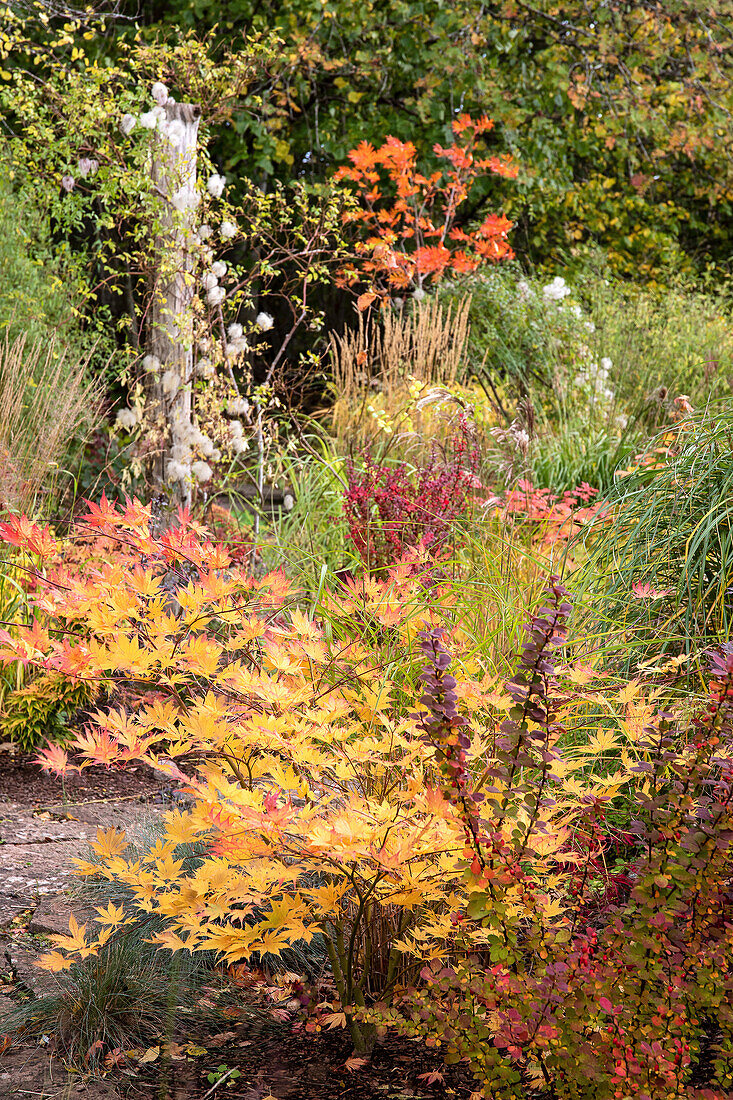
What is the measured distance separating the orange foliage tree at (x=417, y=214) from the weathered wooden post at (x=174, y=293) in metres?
1.46

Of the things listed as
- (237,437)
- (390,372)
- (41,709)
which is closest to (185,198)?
(237,437)

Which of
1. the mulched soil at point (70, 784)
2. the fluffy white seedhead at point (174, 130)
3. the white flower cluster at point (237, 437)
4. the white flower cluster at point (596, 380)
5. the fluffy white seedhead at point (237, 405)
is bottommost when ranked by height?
the mulched soil at point (70, 784)

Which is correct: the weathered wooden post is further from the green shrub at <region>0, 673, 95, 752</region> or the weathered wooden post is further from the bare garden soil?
the bare garden soil

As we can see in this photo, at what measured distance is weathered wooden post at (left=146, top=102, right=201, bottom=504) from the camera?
13.6 ft

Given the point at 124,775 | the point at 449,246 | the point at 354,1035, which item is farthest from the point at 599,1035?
the point at 449,246

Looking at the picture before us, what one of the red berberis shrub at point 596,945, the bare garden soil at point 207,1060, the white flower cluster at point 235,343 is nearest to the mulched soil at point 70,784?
the bare garden soil at point 207,1060

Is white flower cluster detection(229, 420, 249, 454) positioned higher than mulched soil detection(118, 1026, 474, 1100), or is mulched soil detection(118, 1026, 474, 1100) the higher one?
white flower cluster detection(229, 420, 249, 454)

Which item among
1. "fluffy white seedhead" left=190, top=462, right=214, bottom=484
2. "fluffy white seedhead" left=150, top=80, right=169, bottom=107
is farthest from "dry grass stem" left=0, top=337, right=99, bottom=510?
"fluffy white seedhead" left=150, top=80, right=169, bottom=107

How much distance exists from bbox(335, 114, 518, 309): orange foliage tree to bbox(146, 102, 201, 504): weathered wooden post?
1463mm

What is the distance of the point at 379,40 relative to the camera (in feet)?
26.2

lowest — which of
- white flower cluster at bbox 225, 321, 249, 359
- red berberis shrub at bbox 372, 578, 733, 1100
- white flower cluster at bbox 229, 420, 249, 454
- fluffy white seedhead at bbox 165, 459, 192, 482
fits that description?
red berberis shrub at bbox 372, 578, 733, 1100

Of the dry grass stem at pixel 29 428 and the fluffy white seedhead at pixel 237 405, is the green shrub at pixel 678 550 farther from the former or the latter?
the dry grass stem at pixel 29 428

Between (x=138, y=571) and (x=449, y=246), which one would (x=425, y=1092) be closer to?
(x=138, y=571)

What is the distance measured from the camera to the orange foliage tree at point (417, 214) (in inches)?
256
